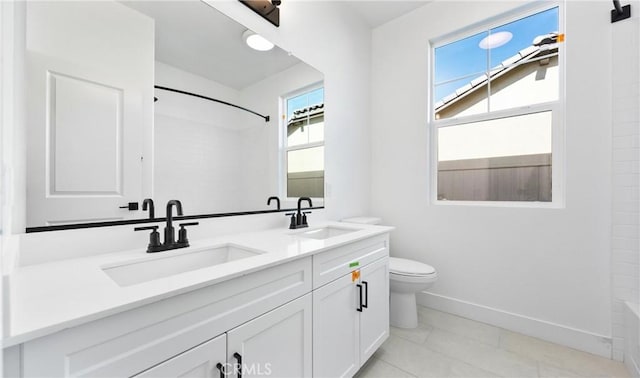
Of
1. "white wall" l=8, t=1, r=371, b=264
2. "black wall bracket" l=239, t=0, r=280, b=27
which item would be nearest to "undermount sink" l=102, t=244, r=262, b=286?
"white wall" l=8, t=1, r=371, b=264

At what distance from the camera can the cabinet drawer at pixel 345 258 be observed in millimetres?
1096

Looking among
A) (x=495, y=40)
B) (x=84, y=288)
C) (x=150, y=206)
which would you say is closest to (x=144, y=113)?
(x=150, y=206)

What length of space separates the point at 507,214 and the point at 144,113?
2.50m

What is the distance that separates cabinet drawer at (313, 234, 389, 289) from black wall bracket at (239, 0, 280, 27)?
1518mm

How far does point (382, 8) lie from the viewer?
240 cm

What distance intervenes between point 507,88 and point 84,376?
2.83m

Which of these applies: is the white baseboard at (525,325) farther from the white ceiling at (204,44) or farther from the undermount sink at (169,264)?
the white ceiling at (204,44)

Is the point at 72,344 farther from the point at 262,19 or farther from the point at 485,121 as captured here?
the point at 485,121

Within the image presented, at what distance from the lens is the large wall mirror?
87 cm

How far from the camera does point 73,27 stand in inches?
35.9

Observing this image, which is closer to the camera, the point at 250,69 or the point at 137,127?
the point at 137,127

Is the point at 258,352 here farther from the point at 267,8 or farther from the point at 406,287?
the point at 267,8

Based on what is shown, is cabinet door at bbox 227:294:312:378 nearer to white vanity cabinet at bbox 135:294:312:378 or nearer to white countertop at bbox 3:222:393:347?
white vanity cabinet at bbox 135:294:312:378

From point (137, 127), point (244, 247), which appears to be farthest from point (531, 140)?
point (137, 127)
